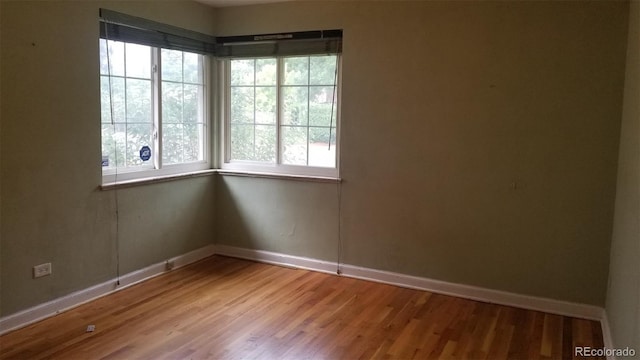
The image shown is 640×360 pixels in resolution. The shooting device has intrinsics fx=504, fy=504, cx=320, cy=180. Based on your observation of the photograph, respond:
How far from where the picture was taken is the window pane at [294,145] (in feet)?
15.2

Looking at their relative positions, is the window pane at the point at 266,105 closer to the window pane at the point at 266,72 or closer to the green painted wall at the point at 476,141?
the window pane at the point at 266,72

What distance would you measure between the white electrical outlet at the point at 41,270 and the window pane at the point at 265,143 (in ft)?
6.82

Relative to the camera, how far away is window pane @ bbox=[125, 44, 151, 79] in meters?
3.96

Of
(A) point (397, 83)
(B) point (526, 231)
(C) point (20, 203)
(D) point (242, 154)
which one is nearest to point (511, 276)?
(B) point (526, 231)

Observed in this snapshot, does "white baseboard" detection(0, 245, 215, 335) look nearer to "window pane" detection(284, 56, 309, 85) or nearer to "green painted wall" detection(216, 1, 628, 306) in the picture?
"green painted wall" detection(216, 1, 628, 306)

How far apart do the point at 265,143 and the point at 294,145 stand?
0.32m

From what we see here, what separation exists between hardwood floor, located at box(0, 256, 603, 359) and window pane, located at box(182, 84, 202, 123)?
4.89 feet

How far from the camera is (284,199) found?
4.67 metres

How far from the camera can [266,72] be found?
15.5ft

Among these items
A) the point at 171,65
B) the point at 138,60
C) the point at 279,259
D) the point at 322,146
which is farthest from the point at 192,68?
the point at 279,259

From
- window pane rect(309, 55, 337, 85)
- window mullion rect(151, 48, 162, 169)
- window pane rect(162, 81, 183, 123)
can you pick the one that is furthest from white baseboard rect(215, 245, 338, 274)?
window pane rect(309, 55, 337, 85)

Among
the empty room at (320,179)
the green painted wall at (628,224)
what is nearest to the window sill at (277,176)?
the empty room at (320,179)

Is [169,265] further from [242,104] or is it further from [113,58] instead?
[113,58]

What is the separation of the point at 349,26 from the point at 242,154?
1621 mm
